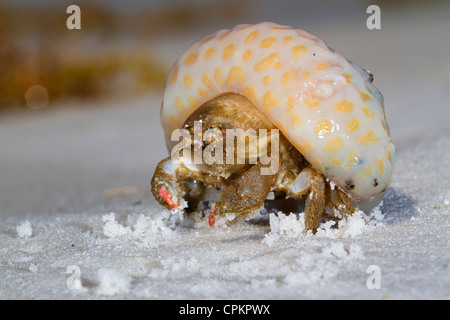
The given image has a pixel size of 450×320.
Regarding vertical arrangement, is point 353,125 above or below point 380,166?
above

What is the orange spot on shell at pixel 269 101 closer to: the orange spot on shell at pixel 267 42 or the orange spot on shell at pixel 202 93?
the orange spot on shell at pixel 267 42

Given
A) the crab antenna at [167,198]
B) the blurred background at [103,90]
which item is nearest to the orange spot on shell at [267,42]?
the crab antenna at [167,198]

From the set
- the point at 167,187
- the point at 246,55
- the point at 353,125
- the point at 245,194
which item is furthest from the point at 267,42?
the point at 167,187

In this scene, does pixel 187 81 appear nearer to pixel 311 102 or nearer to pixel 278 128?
pixel 278 128
